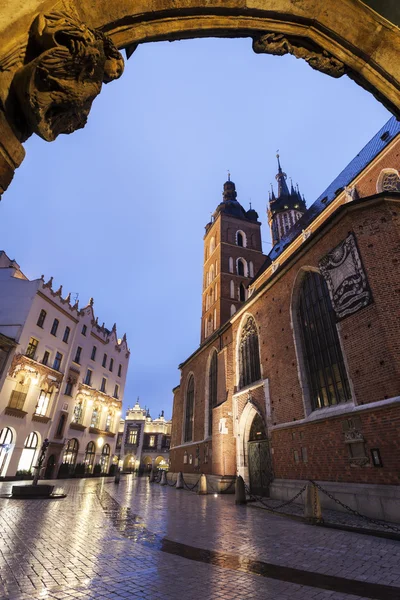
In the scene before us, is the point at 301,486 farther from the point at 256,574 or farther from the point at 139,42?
the point at 139,42

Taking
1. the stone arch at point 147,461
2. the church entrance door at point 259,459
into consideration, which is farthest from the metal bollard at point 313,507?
the stone arch at point 147,461

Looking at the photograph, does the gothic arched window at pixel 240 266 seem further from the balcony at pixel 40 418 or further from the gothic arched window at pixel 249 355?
the balcony at pixel 40 418

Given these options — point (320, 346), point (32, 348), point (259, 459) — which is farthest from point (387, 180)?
point (32, 348)

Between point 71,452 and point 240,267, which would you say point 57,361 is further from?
point 240,267

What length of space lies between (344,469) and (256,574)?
22.5 feet

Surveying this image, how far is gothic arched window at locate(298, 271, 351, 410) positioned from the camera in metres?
11.4

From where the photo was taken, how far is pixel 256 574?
14.1 ft

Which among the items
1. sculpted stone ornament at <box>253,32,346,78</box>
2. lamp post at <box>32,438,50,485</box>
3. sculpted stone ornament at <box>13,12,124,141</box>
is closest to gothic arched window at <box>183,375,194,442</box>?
lamp post at <box>32,438,50,485</box>

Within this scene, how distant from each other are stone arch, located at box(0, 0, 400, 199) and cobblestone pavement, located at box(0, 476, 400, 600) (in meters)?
5.14

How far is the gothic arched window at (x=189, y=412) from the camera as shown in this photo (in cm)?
2648

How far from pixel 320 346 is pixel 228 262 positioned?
76.6 ft

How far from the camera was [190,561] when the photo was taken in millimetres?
4805

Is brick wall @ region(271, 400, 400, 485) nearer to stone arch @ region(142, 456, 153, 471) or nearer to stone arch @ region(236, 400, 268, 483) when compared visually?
stone arch @ region(236, 400, 268, 483)

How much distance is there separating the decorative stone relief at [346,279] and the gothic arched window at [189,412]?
18800mm
